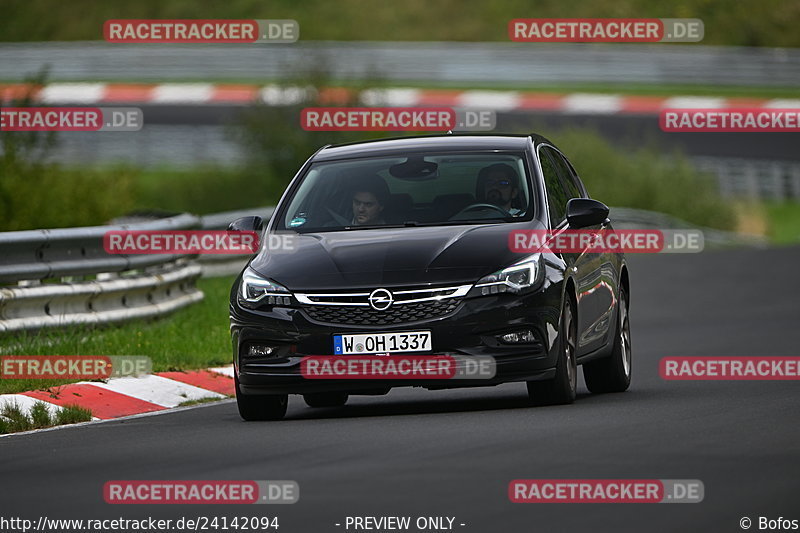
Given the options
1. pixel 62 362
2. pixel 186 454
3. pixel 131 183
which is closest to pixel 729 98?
pixel 131 183

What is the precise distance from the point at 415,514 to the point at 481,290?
3.73 meters

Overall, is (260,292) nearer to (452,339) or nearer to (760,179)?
(452,339)

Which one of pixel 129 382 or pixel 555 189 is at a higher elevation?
pixel 555 189

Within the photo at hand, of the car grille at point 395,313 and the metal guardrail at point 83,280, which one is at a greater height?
the car grille at point 395,313

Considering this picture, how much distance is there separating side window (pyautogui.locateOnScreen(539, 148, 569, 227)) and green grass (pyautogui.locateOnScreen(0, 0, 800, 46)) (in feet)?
144

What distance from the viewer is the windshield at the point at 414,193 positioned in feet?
38.7

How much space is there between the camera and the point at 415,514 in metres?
7.27

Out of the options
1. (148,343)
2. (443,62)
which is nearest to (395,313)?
(148,343)

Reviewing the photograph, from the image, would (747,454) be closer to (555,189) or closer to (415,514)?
(415,514)

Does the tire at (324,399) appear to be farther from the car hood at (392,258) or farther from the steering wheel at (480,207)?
the steering wheel at (480,207)

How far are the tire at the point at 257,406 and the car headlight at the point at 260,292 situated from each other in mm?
490

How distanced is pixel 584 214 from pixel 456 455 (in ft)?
10.9
